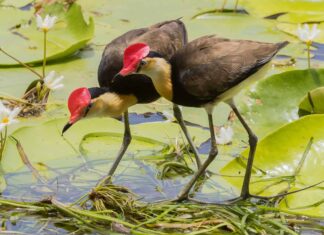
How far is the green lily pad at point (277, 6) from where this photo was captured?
20.7ft

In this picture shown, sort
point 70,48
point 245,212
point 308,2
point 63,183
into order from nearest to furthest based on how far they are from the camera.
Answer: point 245,212
point 63,183
point 70,48
point 308,2

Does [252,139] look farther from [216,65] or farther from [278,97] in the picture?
[278,97]

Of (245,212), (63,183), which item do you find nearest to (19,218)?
(63,183)

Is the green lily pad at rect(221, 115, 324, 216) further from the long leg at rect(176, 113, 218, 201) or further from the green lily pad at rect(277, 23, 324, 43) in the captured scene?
the green lily pad at rect(277, 23, 324, 43)

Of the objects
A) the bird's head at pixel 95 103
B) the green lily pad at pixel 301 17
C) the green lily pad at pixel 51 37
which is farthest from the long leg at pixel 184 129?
the green lily pad at pixel 301 17

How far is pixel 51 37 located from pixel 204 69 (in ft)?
6.60

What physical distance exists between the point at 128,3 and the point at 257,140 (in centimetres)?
244

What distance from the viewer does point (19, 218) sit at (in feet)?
13.6

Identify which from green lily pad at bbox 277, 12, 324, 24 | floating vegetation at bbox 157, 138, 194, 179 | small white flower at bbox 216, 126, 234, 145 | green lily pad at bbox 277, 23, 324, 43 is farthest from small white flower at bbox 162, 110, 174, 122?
green lily pad at bbox 277, 12, 324, 24

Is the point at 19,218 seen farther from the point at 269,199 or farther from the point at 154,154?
the point at 269,199

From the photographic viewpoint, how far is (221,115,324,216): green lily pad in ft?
14.1

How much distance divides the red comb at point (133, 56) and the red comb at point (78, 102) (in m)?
0.25

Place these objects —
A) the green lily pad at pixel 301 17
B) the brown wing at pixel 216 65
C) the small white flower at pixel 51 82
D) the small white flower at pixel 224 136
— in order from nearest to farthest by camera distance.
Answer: the brown wing at pixel 216 65 → the small white flower at pixel 224 136 → the small white flower at pixel 51 82 → the green lily pad at pixel 301 17

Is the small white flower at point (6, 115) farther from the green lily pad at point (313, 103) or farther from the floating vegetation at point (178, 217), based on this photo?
the green lily pad at point (313, 103)
